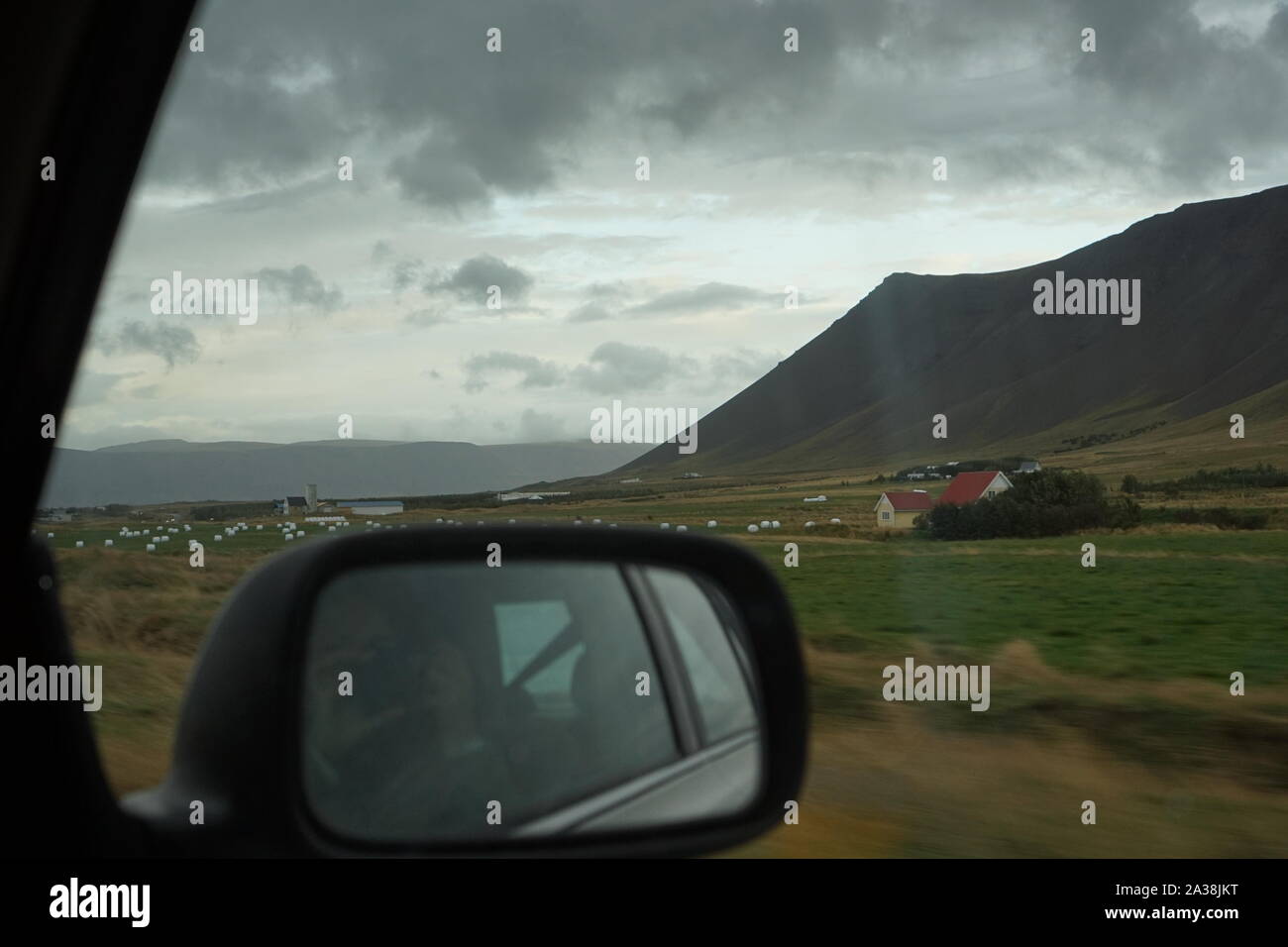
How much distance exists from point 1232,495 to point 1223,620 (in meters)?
32.5

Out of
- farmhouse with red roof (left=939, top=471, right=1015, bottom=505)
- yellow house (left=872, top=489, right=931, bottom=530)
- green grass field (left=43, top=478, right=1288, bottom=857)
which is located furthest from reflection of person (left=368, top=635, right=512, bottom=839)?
yellow house (left=872, top=489, right=931, bottom=530)

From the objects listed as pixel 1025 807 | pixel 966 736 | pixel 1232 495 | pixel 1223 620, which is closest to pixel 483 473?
pixel 1223 620

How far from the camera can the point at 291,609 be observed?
152cm

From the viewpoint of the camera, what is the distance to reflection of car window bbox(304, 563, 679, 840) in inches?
58.2

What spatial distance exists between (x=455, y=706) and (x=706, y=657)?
2.22 feet

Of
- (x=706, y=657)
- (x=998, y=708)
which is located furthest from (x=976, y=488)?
(x=706, y=657)

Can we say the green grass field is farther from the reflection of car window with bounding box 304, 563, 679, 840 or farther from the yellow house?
the yellow house

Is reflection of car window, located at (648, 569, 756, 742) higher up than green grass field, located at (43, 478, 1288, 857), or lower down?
higher up

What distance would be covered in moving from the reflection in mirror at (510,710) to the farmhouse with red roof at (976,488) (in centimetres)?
3231

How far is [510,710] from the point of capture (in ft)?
5.24

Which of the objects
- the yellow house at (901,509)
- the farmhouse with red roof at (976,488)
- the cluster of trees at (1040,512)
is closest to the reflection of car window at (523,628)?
the cluster of trees at (1040,512)

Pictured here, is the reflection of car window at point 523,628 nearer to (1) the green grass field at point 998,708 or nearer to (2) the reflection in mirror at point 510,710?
(2) the reflection in mirror at point 510,710

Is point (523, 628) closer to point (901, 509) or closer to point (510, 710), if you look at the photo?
point (510, 710)
